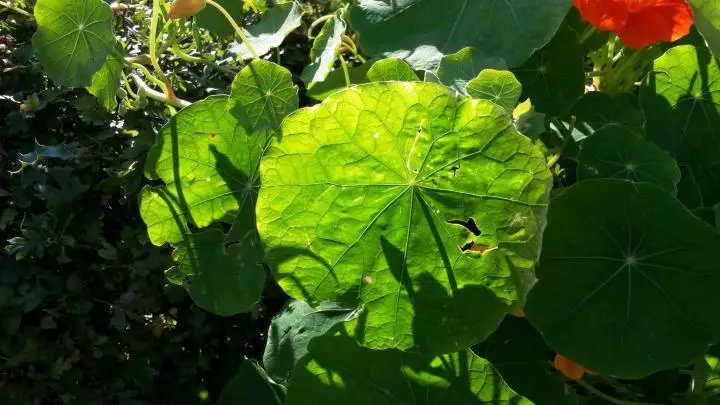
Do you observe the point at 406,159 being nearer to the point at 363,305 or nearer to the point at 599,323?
the point at 363,305

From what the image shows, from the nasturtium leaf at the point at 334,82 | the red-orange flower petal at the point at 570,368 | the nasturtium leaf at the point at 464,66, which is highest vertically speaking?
the nasturtium leaf at the point at 464,66

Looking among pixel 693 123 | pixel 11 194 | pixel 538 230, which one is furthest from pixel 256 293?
pixel 693 123

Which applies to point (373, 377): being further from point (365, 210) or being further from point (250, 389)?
point (250, 389)

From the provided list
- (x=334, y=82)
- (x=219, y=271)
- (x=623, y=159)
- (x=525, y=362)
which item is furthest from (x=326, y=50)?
(x=525, y=362)

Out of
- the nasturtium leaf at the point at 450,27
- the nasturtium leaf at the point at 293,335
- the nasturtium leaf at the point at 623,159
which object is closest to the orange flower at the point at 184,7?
the nasturtium leaf at the point at 450,27

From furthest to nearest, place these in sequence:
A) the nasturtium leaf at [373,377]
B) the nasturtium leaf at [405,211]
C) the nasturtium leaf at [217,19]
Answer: the nasturtium leaf at [217,19] < the nasturtium leaf at [373,377] < the nasturtium leaf at [405,211]

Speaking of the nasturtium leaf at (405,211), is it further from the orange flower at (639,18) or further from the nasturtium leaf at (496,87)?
the orange flower at (639,18)
